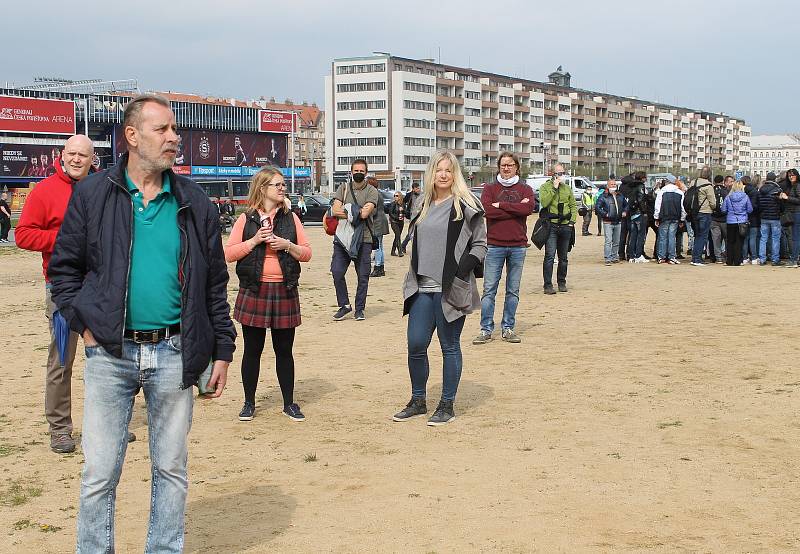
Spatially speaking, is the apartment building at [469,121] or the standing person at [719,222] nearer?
the standing person at [719,222]

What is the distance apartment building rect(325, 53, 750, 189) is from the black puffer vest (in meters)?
103

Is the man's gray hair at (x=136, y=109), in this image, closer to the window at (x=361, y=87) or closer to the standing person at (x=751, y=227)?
the standing person at (x=751, y=227)

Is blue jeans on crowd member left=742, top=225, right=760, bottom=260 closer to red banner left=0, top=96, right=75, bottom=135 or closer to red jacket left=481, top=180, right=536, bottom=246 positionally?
red jacket left=481, top=180, right=536, bottom=246

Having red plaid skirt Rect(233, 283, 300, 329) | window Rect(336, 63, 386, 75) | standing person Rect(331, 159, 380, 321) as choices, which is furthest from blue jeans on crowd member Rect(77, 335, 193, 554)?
window Rect(336, 63, 386, 75)

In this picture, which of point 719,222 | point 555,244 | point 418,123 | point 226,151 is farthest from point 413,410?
point 418,123

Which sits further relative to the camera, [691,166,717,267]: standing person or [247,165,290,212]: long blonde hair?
[691,166,717,267]: standing person

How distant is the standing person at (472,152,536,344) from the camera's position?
10516 millimetres

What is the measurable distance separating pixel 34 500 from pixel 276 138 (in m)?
121

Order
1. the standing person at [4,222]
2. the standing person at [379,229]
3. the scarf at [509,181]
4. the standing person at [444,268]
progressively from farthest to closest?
the standing person at [4,222]
the standing person at [379,229]
the scarf at [509,181]
the standing person at [444,268]

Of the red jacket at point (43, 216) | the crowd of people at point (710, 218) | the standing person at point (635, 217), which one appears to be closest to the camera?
the red jacket at point (43, 216)

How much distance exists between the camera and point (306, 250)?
724cm

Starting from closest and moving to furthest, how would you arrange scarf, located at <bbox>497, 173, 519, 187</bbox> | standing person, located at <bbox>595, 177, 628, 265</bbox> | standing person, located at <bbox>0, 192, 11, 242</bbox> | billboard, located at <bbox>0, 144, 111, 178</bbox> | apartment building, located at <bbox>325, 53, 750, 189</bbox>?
scarf, located at <bbox>497, 173, 519, 187</bbox> < standing person, located at <bbox>595, 177, 628, 265</bbox> < standing person, located at <bbox>0, 192, 11, 242</bbox> < billboard, located at <bbox>0, 144, 111, 178</bbox> < apartment building, located at <bbox>325, 53, 750, 189</bbox>

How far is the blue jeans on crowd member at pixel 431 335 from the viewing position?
22.8 ft

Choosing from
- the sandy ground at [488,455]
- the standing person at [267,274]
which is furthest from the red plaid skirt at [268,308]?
the sandy ground at [488,455]
